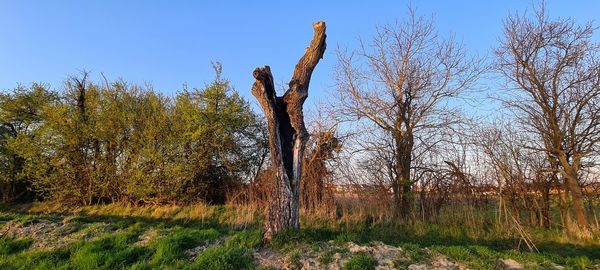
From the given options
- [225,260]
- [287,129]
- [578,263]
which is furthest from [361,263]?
[578,263]

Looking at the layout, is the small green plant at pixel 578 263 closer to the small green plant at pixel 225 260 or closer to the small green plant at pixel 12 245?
the small green plant at pixel 225 260

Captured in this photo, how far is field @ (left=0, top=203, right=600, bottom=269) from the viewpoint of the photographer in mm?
5688

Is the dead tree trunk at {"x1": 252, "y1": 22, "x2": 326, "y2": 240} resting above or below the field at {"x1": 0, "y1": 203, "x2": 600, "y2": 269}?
above

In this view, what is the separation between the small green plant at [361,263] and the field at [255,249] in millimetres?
15

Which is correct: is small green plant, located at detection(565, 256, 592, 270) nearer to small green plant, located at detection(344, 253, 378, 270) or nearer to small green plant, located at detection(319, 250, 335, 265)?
small green plant, located at detection(344, 253, 378, 270)

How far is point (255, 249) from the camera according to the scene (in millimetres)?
6418

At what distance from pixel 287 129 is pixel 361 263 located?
130 inches

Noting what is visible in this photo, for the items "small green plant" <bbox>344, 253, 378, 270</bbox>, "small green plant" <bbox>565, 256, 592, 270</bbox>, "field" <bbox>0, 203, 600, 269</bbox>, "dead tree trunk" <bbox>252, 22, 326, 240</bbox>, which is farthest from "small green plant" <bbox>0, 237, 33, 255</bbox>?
"small green plant" <bbox>565, 256, 592, 270</bbox>

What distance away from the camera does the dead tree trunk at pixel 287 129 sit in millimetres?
7148

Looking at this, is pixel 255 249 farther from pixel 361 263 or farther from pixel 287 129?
pixel 287 129

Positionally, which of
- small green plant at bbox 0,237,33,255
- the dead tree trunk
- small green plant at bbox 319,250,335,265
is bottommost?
small green plant at bbox 0,237,33,255

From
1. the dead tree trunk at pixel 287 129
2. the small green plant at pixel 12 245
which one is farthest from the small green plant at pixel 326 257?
the small green plant at pixel 12 245

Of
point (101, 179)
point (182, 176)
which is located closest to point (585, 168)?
point (182, 176)

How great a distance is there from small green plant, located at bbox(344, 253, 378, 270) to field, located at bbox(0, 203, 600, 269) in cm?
1
